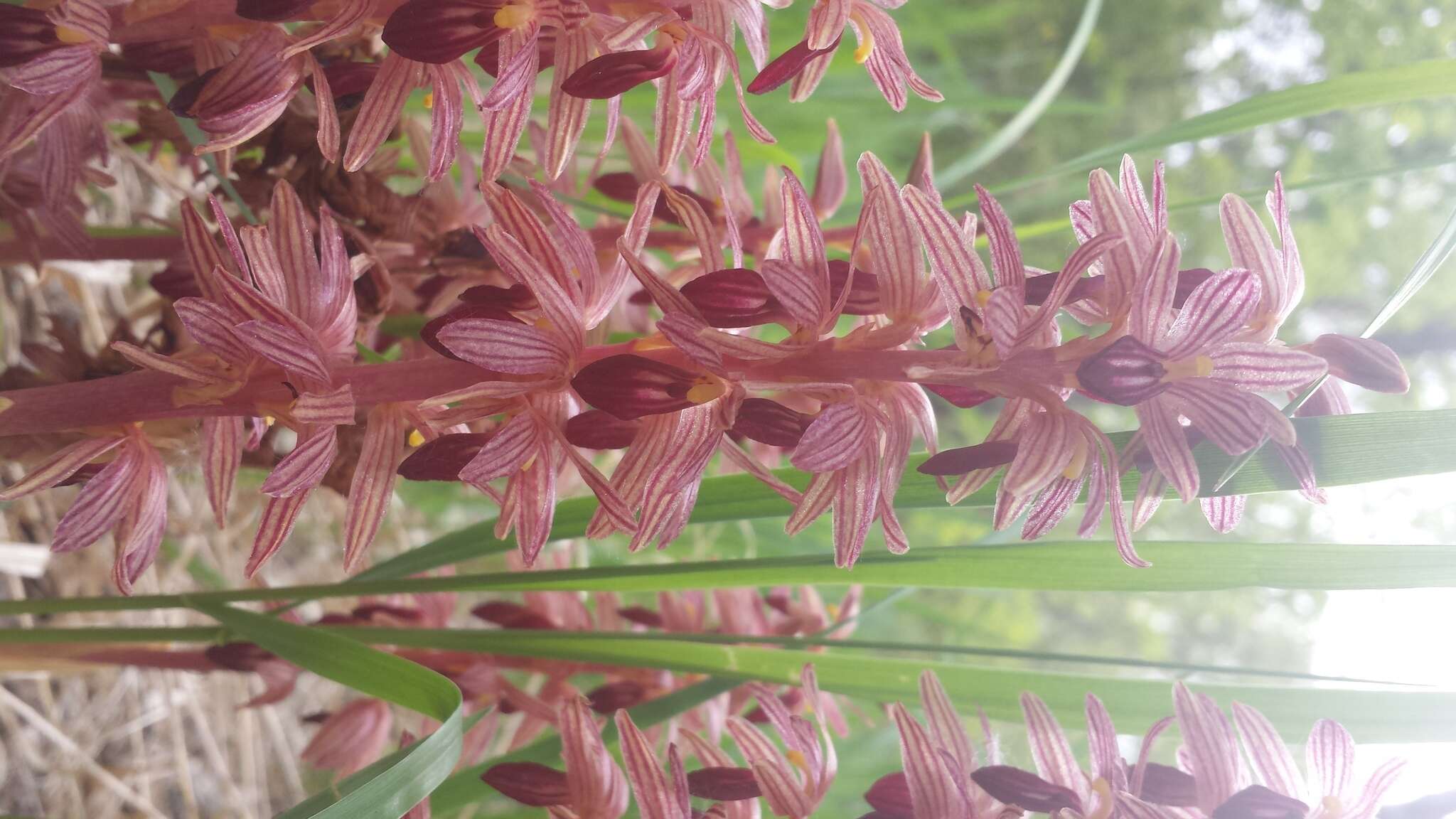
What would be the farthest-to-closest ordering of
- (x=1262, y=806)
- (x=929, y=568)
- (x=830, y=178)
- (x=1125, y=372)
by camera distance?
(x=830, y=178)
(x=929, y=568)
(x=1262, y=806)
(x=1125, y=372)

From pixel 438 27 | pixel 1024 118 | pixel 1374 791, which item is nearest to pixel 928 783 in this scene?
pixel 1374 791

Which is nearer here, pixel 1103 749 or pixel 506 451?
pixel 506 451

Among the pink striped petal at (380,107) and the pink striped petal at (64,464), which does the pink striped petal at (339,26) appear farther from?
the pink striped petal at (64,464)

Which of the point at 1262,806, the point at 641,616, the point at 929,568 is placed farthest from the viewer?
the point at 641,616

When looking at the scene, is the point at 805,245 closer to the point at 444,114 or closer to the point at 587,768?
the point at 444,114

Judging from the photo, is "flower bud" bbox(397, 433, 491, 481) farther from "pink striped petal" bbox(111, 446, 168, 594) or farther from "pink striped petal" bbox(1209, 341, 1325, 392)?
"pink striped petal" bbox(1209, 341, 1325, 392)

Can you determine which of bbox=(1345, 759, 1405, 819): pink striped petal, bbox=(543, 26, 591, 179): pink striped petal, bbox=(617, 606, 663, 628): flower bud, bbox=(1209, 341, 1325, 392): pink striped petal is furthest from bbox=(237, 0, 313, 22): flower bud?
bbox=(1345, 759, 1405, 819): pink striped petal
